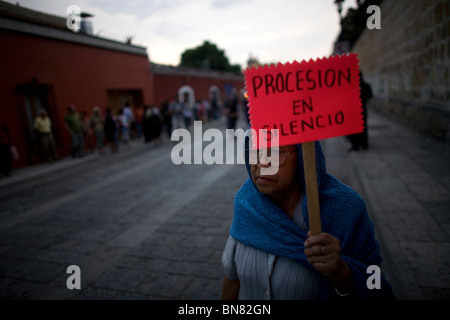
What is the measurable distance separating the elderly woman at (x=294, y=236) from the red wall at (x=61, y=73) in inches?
460

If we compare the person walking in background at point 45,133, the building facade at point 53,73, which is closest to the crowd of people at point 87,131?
the person walking in background at point 45,133

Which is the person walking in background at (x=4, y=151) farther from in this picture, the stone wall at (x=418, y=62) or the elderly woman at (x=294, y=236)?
the stone wall at (x=418, y=62)

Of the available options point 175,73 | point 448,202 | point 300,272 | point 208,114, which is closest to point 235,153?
point 448,202

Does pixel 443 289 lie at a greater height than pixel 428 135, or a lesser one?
lesser

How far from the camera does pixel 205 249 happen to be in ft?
12.5

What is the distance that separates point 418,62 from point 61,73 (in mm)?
13741

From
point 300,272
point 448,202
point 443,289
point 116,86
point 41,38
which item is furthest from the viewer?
point 116,86

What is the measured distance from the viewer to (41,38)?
11.7m

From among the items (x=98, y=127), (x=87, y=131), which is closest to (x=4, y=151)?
(x=87, y=131)

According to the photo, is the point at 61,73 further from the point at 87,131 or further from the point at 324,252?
the point at 324,252

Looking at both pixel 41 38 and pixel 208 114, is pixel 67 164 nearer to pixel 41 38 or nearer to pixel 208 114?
pixel 41 38

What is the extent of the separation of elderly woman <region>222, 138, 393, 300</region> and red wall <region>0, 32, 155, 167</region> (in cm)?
1169

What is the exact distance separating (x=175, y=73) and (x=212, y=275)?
83.2ft

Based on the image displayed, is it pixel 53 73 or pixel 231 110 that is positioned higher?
pixel 53 73
